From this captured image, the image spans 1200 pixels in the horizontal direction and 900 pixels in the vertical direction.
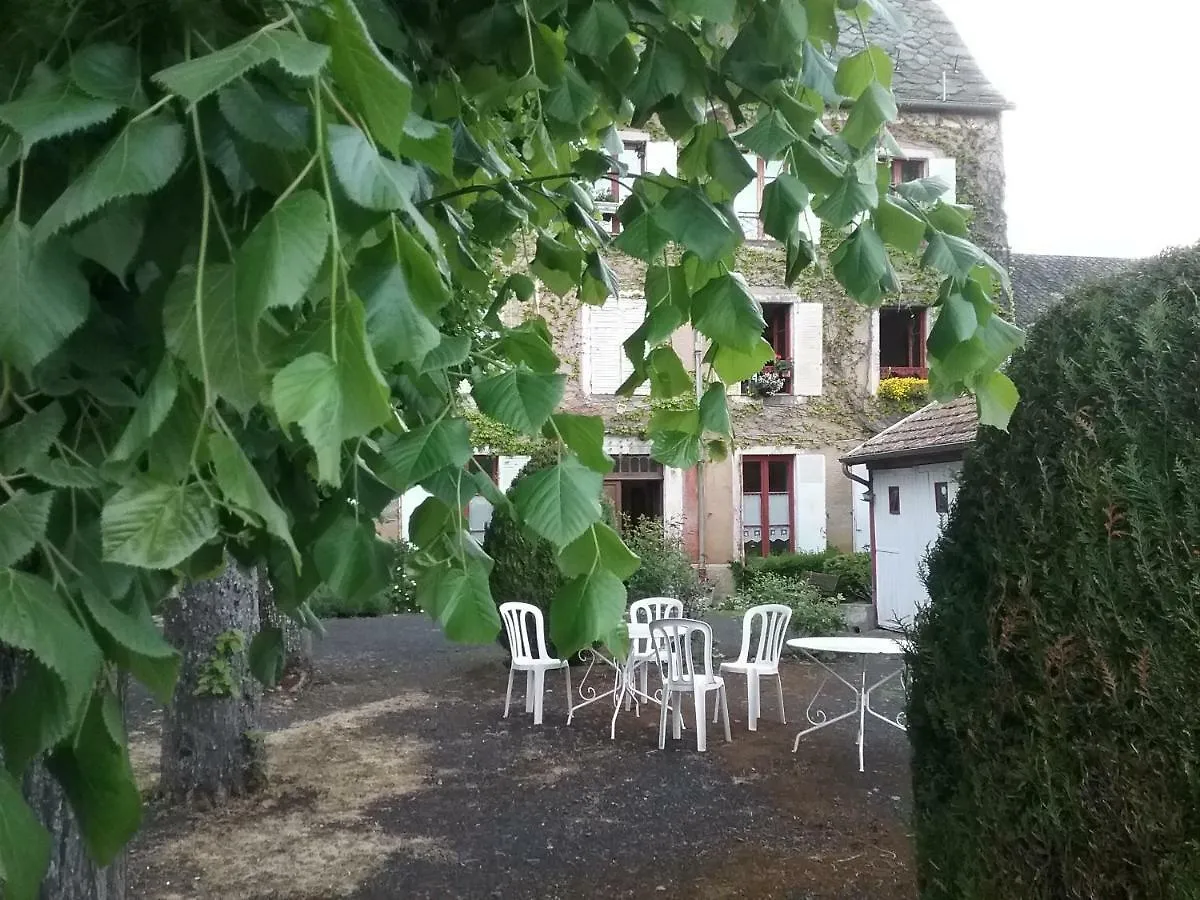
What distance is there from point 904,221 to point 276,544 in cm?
102

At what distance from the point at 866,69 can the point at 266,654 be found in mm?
1322

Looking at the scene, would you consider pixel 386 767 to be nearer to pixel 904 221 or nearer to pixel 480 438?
pixel 904 221

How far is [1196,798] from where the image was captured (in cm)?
187

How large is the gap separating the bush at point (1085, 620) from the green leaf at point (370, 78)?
73.0 inches

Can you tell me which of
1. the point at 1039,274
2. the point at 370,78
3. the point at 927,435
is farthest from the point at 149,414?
the point at 1039,274

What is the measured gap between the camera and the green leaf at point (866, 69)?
143 centimetres

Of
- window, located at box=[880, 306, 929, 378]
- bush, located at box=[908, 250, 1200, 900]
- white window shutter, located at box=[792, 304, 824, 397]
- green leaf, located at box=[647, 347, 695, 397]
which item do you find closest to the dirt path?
bush, located at box=[908, 250, 1200, 900]

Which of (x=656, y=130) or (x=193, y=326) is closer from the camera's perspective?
(x=193, y=326)

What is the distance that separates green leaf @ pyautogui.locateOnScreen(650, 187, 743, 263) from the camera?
4.24 ft

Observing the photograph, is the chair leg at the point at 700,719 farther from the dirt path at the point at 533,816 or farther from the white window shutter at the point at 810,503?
the white window shutter at the point at 810,503

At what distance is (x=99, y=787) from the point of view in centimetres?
86

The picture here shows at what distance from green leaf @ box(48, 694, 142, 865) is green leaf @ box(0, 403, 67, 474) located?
0.80ft

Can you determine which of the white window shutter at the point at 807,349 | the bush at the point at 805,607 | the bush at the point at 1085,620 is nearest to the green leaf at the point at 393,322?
the bush at the point at 1085,620

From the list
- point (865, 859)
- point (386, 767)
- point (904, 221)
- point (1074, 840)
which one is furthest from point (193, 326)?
point (386, 767)
